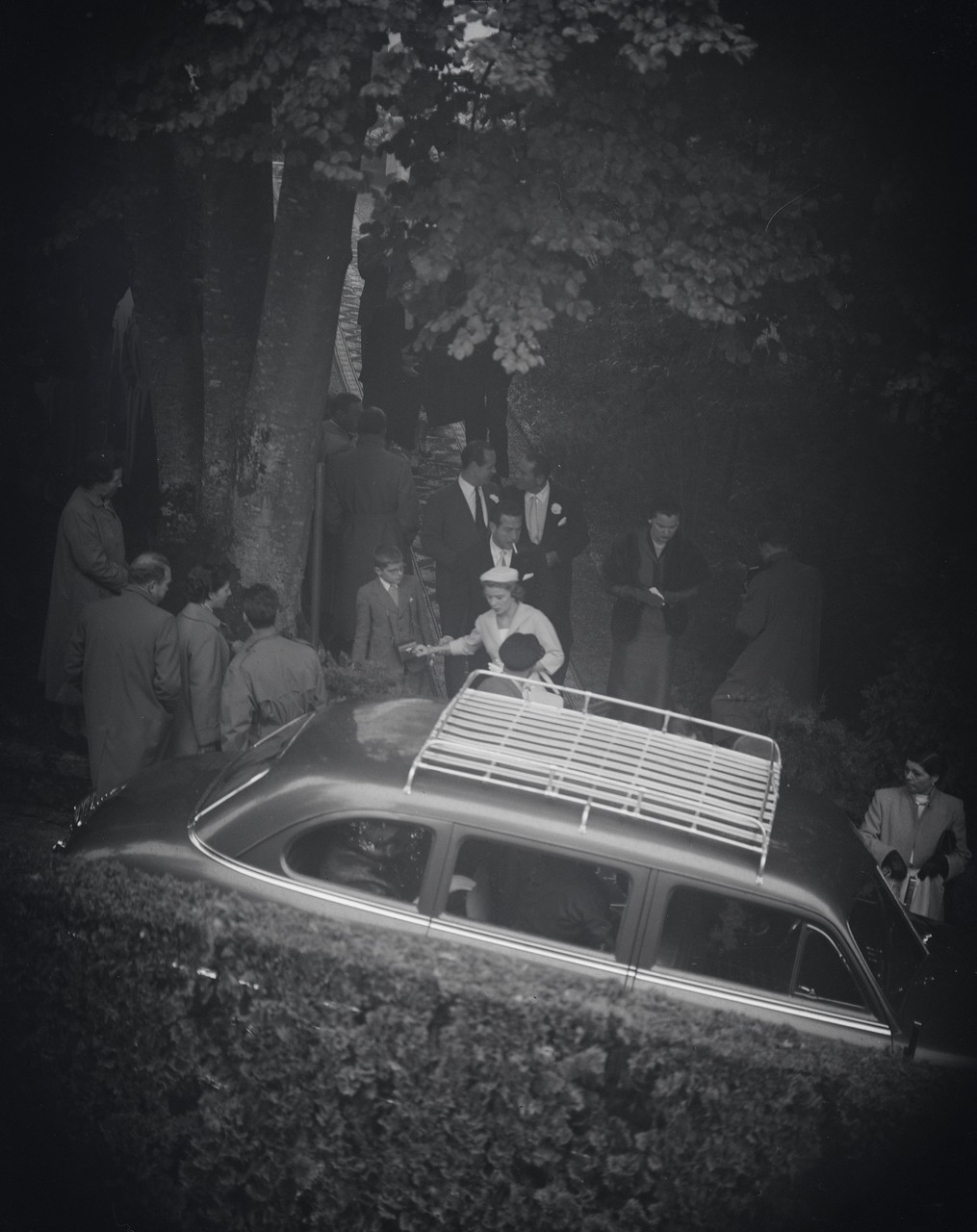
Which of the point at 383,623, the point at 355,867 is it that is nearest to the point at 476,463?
the point at 383,623

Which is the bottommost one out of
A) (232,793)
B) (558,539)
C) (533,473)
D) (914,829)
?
(914,829)

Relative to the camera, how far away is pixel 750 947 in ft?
18.0

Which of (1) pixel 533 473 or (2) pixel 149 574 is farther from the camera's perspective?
(1) pixel 533 473

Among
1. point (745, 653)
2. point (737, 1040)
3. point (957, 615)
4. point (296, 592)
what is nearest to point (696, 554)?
point (745, 653)

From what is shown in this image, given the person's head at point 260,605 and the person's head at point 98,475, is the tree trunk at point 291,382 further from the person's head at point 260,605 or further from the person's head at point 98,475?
the person's head at point 260,605

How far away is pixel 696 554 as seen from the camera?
364 inches

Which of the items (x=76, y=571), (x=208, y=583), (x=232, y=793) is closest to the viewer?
(x=232, y=793)

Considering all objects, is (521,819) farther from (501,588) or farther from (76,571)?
(76,571)

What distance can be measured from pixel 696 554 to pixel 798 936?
14.6 ft

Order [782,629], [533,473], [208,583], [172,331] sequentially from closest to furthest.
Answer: [208,583], [782,629], [533,473], [172,331]

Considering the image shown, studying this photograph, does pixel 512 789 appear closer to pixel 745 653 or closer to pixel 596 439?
pixel 745 653

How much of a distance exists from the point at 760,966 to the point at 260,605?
3605mm

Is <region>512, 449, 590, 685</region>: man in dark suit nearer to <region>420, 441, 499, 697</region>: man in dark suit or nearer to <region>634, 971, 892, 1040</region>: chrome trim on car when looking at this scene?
<region>420, 441, 499, 697</region>: man in dark suit

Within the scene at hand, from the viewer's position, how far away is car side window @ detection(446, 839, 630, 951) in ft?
17.9
